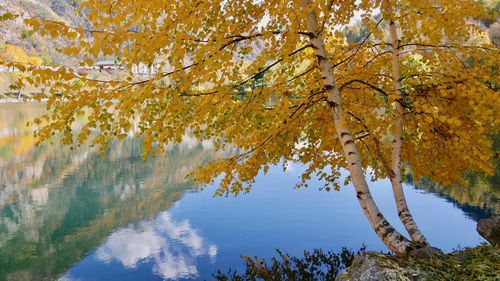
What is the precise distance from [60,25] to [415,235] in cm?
566

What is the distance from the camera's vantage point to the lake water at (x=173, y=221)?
50.0 feet

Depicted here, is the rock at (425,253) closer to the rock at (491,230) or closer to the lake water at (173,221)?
the rock at (491,230)

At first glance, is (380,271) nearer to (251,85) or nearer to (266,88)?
Result: (266,88)

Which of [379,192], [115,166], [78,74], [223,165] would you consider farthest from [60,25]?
[115,166]

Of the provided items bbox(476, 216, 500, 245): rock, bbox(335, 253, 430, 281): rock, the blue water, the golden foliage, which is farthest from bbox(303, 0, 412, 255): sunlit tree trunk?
the blue water

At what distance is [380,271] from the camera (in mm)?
4656

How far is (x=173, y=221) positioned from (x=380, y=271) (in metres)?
16.6

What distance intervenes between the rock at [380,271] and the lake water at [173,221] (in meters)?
9.44

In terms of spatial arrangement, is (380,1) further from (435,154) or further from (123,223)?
(123,223)

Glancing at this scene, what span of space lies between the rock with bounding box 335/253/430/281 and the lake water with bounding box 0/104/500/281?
9437 mm

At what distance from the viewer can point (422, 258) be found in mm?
5203

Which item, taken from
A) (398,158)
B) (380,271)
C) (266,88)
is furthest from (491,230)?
(266,88)

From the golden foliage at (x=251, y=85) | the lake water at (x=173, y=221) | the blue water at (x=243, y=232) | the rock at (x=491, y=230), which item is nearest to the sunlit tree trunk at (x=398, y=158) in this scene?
the golden foliage at (x=251, y=85)

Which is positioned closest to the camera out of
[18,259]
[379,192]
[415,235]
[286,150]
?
[415,235]
